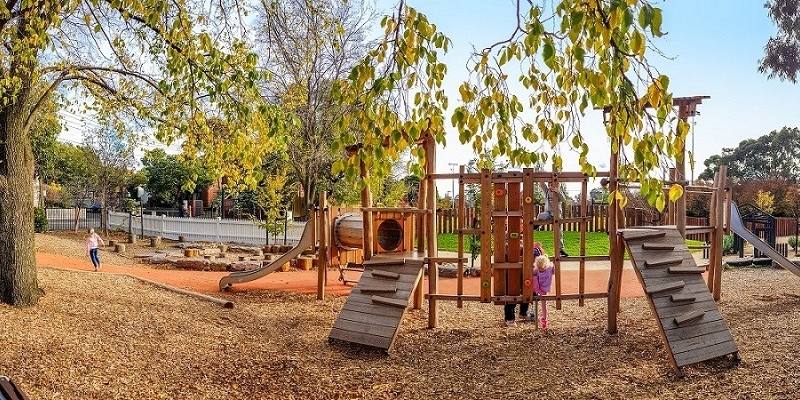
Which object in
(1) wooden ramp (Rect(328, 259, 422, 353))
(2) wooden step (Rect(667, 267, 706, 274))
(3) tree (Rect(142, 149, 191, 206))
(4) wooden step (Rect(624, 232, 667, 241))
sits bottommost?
(1) wooden ramp (Rect(328, 259, 422, 353))

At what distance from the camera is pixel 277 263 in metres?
12.0

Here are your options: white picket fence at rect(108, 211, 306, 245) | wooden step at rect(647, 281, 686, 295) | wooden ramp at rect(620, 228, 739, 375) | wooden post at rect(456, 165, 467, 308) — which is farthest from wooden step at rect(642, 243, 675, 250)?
white picket fence at rect(108, 211, 306, 245)

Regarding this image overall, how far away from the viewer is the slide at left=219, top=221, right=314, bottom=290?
11.8 metres

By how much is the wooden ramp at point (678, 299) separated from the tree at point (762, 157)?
41.3m

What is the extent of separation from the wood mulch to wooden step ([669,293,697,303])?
0.67 m

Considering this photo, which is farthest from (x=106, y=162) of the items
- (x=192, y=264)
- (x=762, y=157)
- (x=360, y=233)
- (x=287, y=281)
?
(x=762, y=157)

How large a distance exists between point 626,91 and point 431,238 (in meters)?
5.86

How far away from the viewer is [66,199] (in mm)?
35781

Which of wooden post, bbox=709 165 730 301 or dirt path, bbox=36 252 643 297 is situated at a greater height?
wooden post, bbox=709 165 730 301

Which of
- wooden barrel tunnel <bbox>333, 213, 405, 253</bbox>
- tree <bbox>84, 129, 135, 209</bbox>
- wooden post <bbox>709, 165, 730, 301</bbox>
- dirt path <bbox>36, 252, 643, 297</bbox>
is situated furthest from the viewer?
tree <bbox>84, 129, 135, 209</bbox>

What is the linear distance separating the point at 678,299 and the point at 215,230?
21.0 m

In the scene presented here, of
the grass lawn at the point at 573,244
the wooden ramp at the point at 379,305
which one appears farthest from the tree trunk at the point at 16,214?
the grass lawn at the point at 573,244

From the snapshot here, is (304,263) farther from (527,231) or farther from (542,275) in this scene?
(527,231)

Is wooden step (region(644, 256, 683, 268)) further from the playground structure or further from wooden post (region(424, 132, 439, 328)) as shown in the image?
wooden post (region(424, 132, 439, 328))
